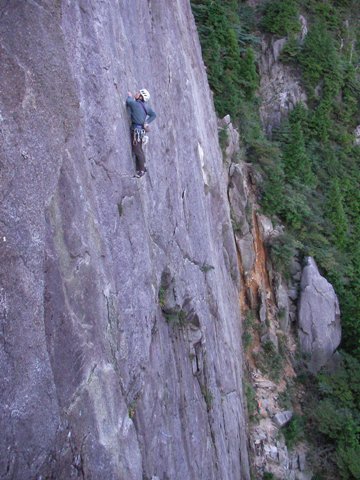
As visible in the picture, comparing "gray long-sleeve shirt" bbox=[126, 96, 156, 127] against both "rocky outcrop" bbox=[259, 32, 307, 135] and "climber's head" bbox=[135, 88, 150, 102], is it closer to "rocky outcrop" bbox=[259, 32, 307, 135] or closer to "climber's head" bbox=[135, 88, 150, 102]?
"climber's head" bbox=[135, 88, 150, 102]

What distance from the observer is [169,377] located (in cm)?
793

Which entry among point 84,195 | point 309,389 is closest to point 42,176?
point 84,195

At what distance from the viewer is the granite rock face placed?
4.21 meters

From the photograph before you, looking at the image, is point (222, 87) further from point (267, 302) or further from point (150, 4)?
point (150, 4)

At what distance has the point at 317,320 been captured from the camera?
1839 cm

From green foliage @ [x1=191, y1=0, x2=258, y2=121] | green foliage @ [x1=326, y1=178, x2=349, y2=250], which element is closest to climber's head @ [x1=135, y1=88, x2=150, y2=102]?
green foliage @ [x1=191, y1=0, x2=258, y2=121]

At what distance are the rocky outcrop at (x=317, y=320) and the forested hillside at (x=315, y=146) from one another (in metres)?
0.68

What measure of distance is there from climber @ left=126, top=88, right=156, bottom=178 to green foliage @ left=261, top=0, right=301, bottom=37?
19724mm

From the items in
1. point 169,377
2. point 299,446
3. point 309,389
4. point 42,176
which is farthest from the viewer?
point 309,389

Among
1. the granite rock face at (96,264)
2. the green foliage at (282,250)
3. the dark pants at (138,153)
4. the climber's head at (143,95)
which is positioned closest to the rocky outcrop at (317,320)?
the green foliage at (282,250)

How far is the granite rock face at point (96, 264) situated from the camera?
421cm

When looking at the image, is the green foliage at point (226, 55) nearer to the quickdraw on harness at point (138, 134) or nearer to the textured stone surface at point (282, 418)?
the textured stone surface at point (282, 418)

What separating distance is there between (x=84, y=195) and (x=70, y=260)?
2.74 feet

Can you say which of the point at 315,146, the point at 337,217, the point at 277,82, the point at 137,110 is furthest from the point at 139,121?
the point at 277,82
